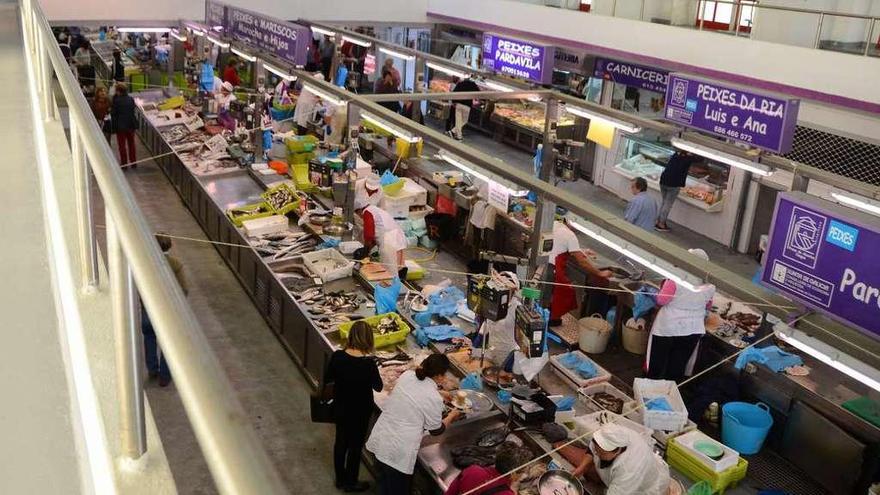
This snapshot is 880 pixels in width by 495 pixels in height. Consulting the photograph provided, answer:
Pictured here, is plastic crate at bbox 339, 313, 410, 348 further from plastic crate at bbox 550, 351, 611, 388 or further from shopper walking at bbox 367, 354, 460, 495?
shopper walking at bbox 367, 354, 460, 495

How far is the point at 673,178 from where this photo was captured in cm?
1407

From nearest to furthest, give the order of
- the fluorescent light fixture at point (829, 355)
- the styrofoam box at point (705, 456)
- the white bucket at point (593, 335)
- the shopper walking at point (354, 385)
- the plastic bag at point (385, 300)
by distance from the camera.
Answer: the fluorescent light fixture at point (829, 355), the shopper walking at point (354, 385), the styrofoam box at point (705, 456), the plastic bag at point (385, 300), the white bucket at point (593, 335)

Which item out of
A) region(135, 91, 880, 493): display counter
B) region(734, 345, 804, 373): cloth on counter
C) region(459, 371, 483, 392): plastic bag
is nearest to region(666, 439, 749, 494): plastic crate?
region(135, 91, 880, 493): display counter

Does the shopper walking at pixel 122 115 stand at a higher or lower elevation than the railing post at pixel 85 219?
lower

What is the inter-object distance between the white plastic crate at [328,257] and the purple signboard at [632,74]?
7.26m

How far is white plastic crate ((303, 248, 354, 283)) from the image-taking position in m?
9.50

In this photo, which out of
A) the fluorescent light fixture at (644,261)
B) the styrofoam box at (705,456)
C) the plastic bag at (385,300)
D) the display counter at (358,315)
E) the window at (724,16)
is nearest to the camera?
the fluorescent light fixture at (644,261)

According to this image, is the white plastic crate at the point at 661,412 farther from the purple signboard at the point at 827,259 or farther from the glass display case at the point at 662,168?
the glass display case at the point at 662,168

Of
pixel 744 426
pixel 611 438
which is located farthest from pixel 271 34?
pixel 611 438

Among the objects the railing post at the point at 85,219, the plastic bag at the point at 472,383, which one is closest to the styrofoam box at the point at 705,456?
the plastic bag at the point at 472,383

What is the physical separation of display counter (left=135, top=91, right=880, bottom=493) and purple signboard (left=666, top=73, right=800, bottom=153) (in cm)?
233

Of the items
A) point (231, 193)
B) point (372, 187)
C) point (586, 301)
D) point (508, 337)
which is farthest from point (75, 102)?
point (231, 193)

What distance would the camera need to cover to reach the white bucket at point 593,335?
935 cm

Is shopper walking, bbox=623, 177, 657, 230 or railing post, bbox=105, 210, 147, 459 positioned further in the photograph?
shopper walking, bbox=623, 177, 657, 230
